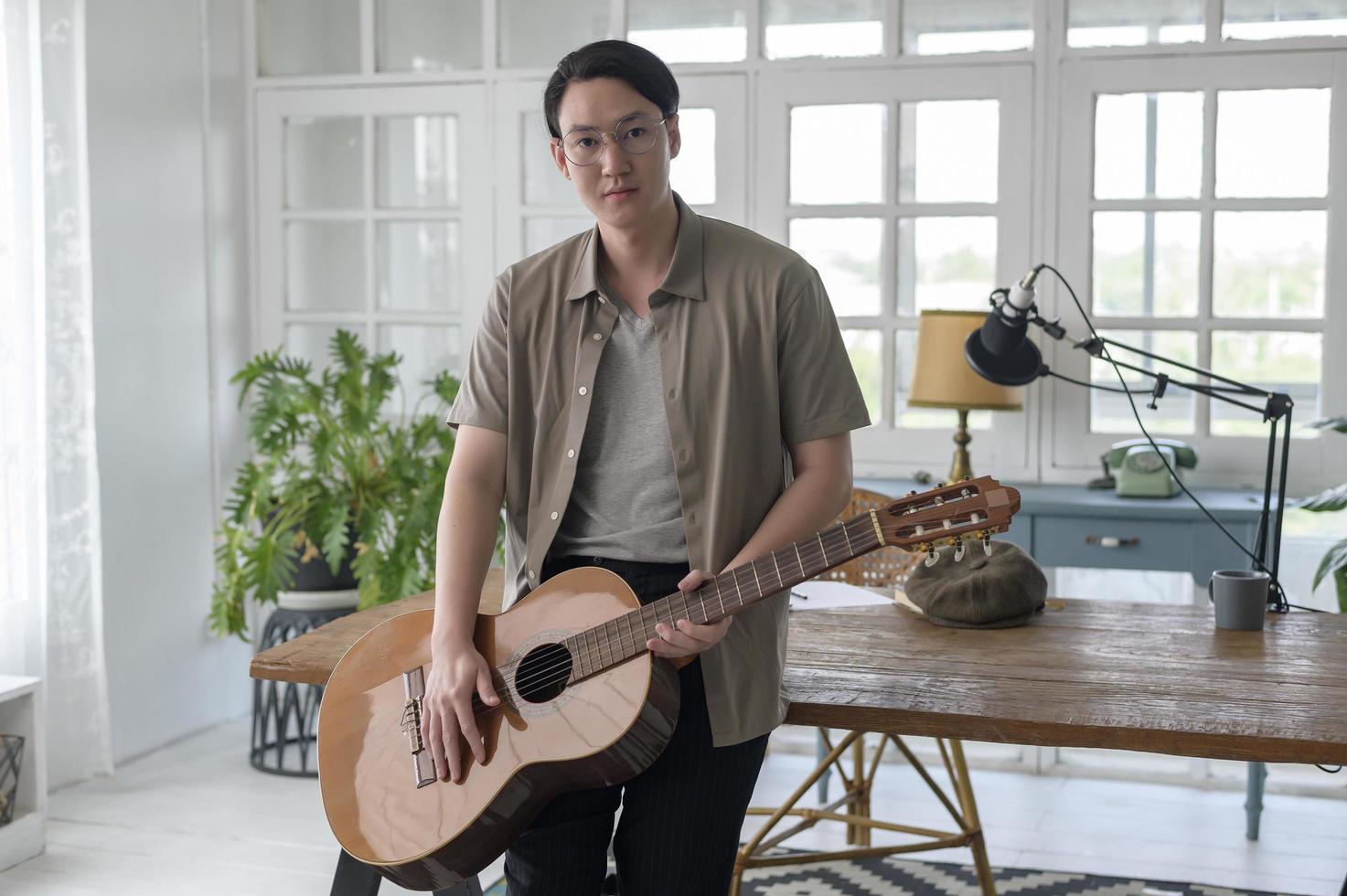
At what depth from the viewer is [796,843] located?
11.2 ft

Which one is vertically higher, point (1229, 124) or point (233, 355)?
point (1229, 124)

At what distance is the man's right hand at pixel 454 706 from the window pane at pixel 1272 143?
2936 millimetres

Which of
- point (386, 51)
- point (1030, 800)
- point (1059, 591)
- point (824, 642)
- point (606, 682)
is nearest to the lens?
point (606, 682)

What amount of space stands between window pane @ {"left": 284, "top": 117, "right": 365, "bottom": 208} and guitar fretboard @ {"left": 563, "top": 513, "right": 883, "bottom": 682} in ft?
10.4

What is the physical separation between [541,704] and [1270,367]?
2.89 m

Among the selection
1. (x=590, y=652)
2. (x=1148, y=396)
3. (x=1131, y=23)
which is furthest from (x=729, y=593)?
(x=1131, y=23)

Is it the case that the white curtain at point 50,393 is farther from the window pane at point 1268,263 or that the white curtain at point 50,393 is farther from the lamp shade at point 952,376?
the window pane at point 1268,263

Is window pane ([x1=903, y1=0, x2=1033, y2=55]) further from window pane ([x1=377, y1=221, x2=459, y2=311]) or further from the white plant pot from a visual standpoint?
the white plant pot

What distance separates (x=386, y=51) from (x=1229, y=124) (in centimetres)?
262

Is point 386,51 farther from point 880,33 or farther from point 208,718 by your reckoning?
point 208,718

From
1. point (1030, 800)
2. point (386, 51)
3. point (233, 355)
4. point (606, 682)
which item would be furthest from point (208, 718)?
point (606, 682)

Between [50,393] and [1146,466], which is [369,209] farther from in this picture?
[1146,466]

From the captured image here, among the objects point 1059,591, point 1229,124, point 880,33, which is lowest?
point 1059,591

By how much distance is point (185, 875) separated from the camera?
3.25 m
